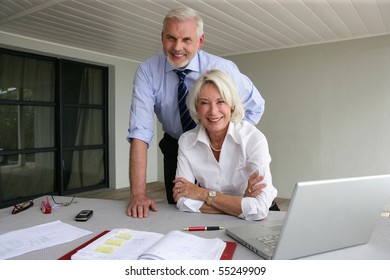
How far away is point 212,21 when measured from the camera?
→ 3.86 m

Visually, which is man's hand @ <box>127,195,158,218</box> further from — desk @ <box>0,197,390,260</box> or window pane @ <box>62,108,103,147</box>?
window pane @ <box>62,108,103,147</box>

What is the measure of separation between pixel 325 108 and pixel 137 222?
432cm

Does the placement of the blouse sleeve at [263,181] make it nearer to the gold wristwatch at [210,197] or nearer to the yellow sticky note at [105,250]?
the gold wristwatch at [210,197]

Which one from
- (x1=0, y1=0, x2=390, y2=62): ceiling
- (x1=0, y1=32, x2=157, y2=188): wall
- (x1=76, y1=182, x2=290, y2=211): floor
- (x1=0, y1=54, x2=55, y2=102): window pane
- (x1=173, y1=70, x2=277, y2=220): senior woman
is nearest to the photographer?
(x1=173, y1=70, x2=277, y2=220): senior woman

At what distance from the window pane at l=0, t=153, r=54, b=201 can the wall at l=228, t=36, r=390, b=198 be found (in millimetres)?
3623

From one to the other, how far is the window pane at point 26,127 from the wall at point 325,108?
3406 mm

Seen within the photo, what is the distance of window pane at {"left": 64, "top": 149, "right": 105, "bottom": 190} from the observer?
5.66 m

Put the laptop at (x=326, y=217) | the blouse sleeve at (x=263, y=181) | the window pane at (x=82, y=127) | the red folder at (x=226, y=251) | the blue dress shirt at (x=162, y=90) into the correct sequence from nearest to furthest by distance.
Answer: the laptop at (x=326, y=217) → the red folder at (x=226, y=251) → the blouse sleeve at (x=263, y=181) → the blue dress shirt at (x=162, y=90) → the window pane at (x=82, y=127)

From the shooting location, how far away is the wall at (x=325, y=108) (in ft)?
15.0

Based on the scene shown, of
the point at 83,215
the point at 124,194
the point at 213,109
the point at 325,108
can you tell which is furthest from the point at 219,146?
the point at 124,194

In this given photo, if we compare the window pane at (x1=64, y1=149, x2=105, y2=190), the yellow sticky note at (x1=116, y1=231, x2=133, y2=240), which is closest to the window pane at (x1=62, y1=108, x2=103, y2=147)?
the window pane at (x1=64, y1=149, x2=105, y2=190)

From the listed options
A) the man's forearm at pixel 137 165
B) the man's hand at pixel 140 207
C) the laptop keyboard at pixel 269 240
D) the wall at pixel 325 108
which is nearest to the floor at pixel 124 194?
the wall at pixel 325 108

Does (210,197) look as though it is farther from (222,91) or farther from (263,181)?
(222,91)

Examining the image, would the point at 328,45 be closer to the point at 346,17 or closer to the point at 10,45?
the point at 346,17
